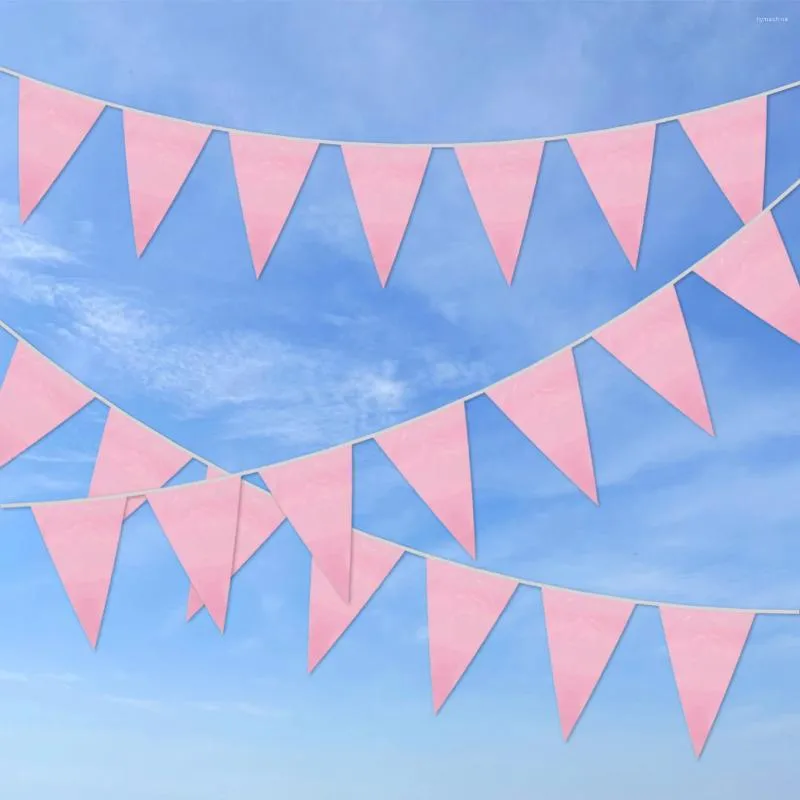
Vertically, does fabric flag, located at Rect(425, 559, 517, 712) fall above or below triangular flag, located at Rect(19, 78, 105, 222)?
below

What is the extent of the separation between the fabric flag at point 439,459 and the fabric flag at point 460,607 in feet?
0.46

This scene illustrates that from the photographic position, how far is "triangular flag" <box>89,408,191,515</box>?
2.91m

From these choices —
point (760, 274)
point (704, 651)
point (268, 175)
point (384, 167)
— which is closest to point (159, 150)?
point (268, 175)

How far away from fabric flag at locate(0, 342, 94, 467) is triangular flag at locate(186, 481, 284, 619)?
1.83 ft

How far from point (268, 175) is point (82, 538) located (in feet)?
3.79

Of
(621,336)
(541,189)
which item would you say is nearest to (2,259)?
(541,189)

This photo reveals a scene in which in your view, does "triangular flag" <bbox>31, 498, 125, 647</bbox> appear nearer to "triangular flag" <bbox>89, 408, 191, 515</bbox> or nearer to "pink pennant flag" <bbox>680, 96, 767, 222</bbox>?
"triangular flag" <bbox>89, 408, 191, 515</bbox>

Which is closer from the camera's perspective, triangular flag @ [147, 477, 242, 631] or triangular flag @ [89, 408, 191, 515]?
triangular flag @ [147, 477, 242, 631]

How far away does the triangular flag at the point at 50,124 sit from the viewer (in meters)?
2.87

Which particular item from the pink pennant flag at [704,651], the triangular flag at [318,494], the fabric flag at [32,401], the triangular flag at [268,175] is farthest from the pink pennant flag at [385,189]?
the pink pennant flag at [704,651]

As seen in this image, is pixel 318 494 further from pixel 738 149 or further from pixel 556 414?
pixel 738 149

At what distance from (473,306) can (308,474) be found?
77 cm

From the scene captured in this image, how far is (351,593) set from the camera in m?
2.81

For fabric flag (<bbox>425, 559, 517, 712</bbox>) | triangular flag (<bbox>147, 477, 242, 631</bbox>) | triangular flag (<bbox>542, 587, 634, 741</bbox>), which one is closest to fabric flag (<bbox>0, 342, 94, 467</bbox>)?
triangular flag (<bbox>147, 477, 242, 631</bbox>)
